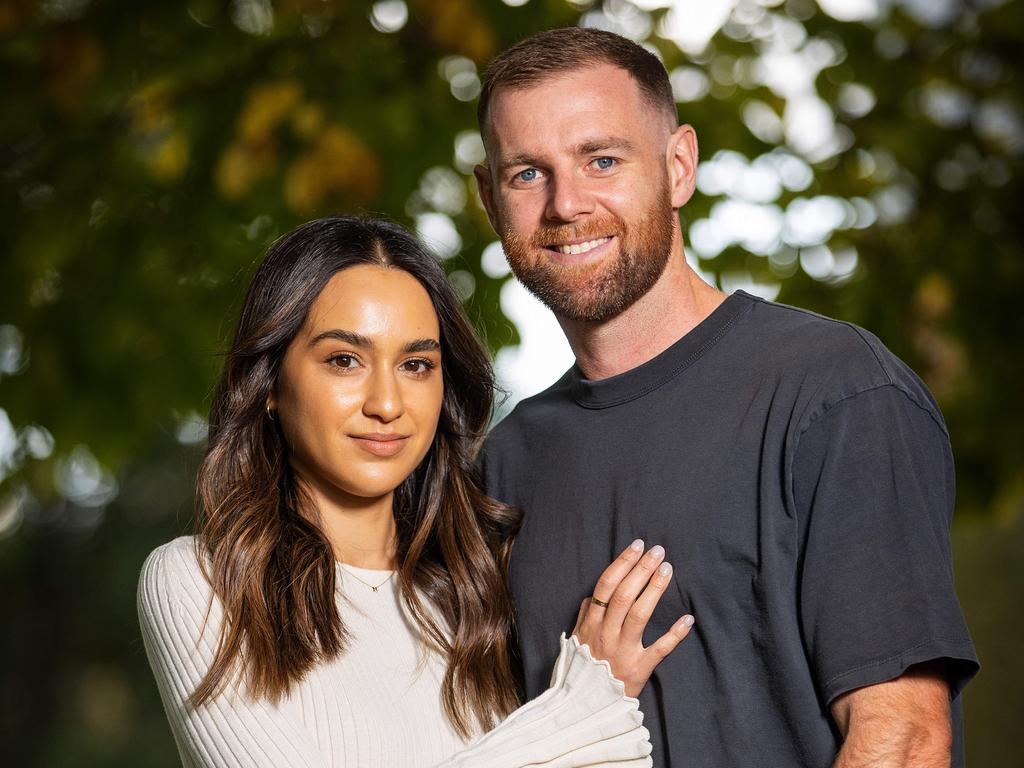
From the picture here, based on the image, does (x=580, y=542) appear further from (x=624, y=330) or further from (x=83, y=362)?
(x=83, y=362)

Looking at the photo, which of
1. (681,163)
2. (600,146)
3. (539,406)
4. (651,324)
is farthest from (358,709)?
(681,163)

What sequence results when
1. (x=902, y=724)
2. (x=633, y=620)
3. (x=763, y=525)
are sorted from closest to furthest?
(x=902, y=724) < (x=763, y=525) < (x=633, y=620)

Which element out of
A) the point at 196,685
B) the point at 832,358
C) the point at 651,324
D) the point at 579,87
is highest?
the point at 579,87

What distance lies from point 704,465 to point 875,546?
36 cm

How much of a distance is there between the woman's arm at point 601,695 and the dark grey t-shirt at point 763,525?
0.18 ft

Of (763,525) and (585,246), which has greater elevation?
(585,246)

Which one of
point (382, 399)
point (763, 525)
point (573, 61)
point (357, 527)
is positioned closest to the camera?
point (763, 525)

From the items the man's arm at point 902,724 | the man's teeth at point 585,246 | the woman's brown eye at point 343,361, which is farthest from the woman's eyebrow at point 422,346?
the man's arm at point 902,724

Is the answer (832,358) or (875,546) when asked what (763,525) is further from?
(832,358)

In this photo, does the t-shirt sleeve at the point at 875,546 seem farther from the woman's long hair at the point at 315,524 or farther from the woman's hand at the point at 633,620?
the woman's long hair at the point at 315,524

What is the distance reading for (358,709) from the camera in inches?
96.2

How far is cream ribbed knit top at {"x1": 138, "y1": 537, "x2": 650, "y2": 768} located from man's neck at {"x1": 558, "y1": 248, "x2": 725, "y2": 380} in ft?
1.88

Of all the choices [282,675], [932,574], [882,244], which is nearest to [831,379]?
[932,574]

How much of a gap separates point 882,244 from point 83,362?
2765mm
